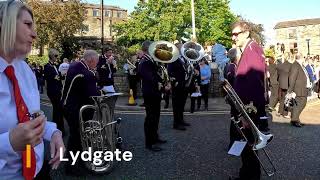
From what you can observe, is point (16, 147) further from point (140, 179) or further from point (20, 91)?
point (140, 179)

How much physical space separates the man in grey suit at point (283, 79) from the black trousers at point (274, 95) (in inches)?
35.4

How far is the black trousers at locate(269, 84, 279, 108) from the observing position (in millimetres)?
12656

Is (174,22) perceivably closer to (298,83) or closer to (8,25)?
(298,83)

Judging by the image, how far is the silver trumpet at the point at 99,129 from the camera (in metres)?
5.71

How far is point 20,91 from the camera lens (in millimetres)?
1822

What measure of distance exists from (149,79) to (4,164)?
590cm

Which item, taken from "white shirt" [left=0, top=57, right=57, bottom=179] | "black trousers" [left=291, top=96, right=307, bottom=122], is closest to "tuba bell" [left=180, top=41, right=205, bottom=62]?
"black trousers" [left=291, top=96, right=307, bottom=122]

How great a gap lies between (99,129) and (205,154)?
7.14ft

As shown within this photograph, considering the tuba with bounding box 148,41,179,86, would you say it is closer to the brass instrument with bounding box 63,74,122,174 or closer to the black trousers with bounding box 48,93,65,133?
the brass instrument with bounding box 63,74,122,174

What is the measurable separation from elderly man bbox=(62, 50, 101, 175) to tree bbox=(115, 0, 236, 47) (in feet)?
132

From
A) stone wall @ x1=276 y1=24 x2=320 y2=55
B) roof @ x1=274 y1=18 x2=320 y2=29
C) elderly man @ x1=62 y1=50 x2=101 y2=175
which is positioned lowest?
elderly man @ x1=62 y1=50 x2=101 y2=175

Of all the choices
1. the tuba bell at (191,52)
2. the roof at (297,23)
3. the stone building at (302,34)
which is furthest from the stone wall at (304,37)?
the tuba bell at (191,52)

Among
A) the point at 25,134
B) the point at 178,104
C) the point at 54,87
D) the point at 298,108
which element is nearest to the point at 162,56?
the point at 178,104

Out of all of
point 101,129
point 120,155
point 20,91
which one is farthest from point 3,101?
point 120,155
